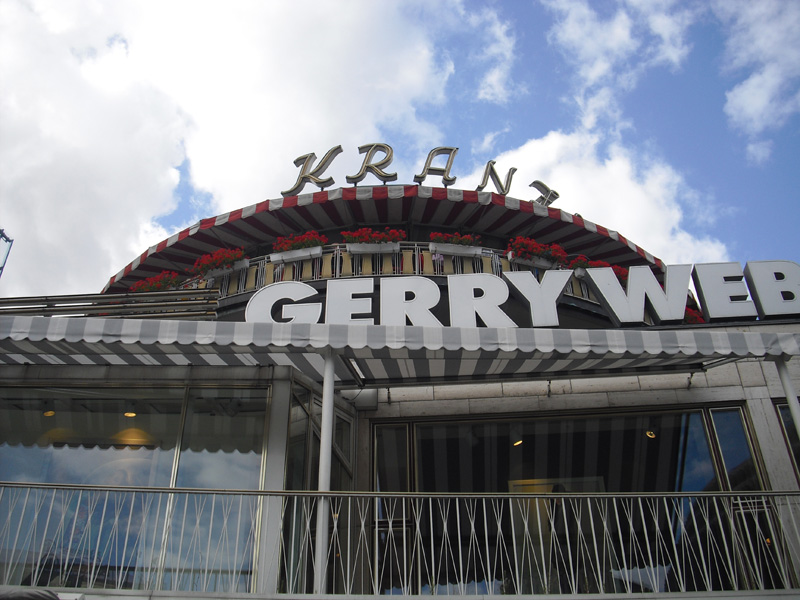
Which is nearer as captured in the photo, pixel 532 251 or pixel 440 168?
pixel 532 251

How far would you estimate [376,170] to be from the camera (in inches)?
596

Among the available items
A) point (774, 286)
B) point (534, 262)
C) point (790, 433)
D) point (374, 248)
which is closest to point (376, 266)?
point (374, 248)

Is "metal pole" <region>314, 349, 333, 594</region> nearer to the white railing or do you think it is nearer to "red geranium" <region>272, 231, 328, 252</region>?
the white railing

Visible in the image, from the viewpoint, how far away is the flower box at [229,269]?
13500mm

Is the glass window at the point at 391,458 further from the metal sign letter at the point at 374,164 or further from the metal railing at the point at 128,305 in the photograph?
the metal sign letter at the point at 374,164

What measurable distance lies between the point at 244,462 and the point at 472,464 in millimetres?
3825

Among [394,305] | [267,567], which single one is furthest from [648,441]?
[267,567]

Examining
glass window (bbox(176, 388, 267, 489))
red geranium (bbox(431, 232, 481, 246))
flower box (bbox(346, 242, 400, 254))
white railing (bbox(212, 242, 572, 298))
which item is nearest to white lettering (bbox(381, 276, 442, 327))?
glass window (bbox(176, 388, 267, 489))

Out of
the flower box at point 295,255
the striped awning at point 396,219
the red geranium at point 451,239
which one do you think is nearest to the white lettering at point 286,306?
the flower box at point 295,255

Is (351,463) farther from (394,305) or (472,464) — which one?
(394,305)

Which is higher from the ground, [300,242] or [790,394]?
[300,242]

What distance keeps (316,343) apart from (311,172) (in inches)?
402

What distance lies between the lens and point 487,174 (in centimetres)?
1614

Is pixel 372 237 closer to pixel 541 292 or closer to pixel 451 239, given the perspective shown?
pixel 451 239
